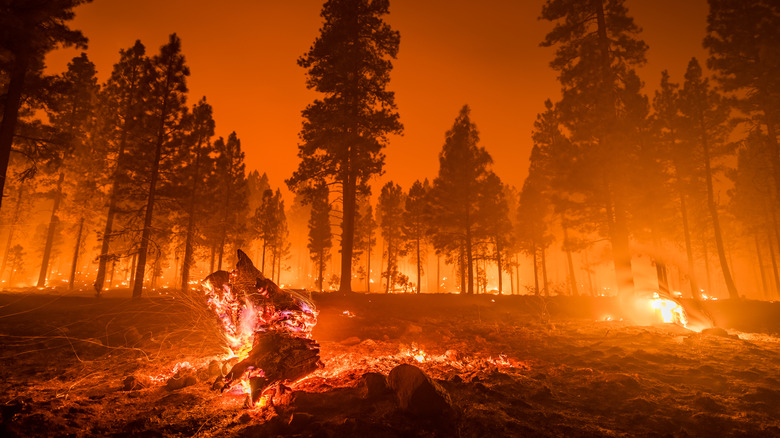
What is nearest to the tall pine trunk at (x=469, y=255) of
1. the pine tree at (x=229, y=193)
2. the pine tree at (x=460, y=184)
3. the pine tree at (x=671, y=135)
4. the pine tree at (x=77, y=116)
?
the pine tree at (x=460, y=184)

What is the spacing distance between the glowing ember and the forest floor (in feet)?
3.92

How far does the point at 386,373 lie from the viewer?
8.27m

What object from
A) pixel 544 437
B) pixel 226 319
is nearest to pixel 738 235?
pixel 544 437

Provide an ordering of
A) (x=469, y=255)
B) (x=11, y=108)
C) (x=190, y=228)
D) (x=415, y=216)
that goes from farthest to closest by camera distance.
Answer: (x=415, y=216) → (x=469, y=255) → (x=190, y=228) → (x=11, y=108)

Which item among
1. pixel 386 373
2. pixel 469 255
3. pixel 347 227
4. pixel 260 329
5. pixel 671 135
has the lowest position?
pixel 386 373

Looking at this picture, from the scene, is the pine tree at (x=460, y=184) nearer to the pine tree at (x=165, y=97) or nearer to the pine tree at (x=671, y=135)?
the pine tree at (x=671, y=135)

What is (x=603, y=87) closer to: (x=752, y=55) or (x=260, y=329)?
(x=752, y=55)

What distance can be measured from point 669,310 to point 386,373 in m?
15.6

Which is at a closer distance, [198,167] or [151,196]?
[151,196]

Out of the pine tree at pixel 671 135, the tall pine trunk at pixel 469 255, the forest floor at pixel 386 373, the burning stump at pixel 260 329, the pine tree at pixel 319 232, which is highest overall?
the pine tree at pixel 671 135

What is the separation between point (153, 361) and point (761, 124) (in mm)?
30850

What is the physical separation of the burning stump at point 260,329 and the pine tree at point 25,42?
10952 mm

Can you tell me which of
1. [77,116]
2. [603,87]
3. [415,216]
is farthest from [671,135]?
[77,116]

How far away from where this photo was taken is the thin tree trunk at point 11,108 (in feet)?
39.8
